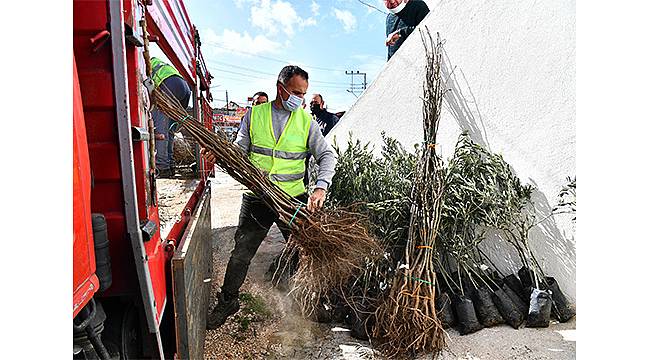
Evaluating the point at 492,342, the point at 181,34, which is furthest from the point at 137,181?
the point at 492,342

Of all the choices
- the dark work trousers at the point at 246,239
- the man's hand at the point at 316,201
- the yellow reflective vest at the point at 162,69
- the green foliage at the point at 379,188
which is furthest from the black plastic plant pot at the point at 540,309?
the yellow reflective vest at the point at 162,69

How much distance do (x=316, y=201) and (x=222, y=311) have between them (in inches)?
42.5

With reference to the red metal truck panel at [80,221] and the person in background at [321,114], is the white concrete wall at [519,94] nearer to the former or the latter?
the person in background at [321,114]

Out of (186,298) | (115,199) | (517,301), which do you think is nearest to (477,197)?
(517,301)

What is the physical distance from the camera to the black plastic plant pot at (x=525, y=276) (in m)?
3.44

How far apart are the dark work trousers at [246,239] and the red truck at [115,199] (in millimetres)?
1421

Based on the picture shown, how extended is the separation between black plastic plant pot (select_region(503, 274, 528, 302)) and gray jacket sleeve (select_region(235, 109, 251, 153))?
2306 mm

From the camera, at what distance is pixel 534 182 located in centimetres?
367

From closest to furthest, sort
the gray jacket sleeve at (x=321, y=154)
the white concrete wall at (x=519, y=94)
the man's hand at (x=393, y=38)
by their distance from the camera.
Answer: the gray jacket sleeve at (x=321, y=154) → the white concrete wall at (x=519, y=94) → the man's hand at (x=393, y=38)

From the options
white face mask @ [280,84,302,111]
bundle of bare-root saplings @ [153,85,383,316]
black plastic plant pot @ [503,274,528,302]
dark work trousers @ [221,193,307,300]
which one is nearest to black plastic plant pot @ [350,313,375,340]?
bundle of bare-root saplings @ [153,85,383,316]

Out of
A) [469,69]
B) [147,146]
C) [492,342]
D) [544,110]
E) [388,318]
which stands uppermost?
[469,69]

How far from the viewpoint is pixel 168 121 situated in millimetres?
3525

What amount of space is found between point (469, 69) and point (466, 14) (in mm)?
541

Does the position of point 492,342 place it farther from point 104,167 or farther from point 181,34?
point 181,34
